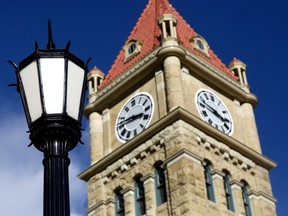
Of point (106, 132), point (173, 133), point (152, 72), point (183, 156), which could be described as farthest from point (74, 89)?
point (106, 132)

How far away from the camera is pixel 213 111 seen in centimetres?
3484

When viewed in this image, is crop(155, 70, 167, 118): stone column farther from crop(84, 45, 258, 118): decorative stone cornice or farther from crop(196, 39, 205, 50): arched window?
crop(196, 39, 205, 50): arched window

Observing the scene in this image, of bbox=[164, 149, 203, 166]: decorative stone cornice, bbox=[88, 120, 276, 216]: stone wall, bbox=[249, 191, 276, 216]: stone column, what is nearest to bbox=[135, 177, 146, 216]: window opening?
bbox=[88, 120, 276, 216]: stone wall

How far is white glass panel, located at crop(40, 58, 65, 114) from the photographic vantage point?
7.74 meters

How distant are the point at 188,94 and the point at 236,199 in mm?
5029

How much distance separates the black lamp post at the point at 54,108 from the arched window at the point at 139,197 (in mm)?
23925

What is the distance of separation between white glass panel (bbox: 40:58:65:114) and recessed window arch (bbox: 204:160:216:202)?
78.1 ft

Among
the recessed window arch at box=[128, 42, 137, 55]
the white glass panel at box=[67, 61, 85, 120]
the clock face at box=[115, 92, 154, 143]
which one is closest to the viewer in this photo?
the white glass panel at box=[67, 61, 85, 120]

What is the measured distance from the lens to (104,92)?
37.4 meters

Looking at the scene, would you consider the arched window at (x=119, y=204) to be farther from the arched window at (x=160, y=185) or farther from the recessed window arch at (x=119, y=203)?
the arched window at (x=160, y=185)

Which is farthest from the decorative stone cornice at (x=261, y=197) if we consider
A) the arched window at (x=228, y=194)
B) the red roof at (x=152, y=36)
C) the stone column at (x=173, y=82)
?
the red roof at (x=152, y=36)

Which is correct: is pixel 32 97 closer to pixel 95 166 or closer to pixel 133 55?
pixel 95 166

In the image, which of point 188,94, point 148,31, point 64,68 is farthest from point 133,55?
point 64,68

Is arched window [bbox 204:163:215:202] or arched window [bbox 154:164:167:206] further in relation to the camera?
arched window [bbox 204:163:215:202]
